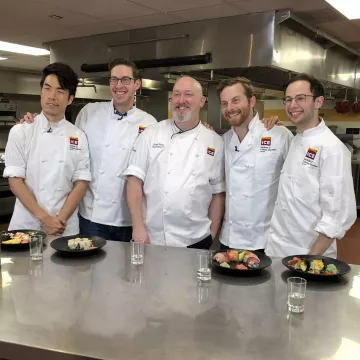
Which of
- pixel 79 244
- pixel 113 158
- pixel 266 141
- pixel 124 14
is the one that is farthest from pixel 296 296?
pixel 124 14

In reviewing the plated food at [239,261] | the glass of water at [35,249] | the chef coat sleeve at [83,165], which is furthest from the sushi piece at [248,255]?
the chef coat sleeve at [83,165]

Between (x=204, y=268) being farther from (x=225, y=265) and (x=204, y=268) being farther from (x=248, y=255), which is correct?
(x=248, y=255)

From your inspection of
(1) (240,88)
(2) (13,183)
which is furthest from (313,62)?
(2) (13,183)

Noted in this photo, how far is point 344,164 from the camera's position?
2074mm

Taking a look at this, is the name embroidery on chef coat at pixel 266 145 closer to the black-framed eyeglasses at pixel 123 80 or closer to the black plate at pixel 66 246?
the black-framed eyeglasses at pixel 123 80

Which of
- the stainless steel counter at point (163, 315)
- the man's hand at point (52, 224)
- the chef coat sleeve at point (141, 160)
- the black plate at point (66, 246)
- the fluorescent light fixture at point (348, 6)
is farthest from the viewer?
the fluorescent light fixture at point (348, 6)

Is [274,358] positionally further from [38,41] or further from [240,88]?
[38,41]

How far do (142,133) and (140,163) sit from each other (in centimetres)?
20

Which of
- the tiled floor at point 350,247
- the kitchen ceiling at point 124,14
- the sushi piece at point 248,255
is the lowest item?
the tiled floor at point 350,247

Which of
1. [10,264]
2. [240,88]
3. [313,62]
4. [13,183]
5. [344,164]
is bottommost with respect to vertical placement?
[10,264]

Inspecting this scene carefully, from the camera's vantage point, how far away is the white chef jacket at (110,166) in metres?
2.59

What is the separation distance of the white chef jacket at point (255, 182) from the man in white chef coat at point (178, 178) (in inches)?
5.2

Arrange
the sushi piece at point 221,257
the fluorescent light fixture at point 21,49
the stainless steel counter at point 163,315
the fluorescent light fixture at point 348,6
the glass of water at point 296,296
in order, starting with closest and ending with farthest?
the stainless steel counter at point 163,315 → the glass of water at point 296,296 → the sushi piece at point 221,257 → the fluorescent light fixture at point 348,6 → the fluorescent light fixture at point 21,49

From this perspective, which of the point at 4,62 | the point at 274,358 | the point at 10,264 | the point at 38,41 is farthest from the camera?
the point at 4,62
